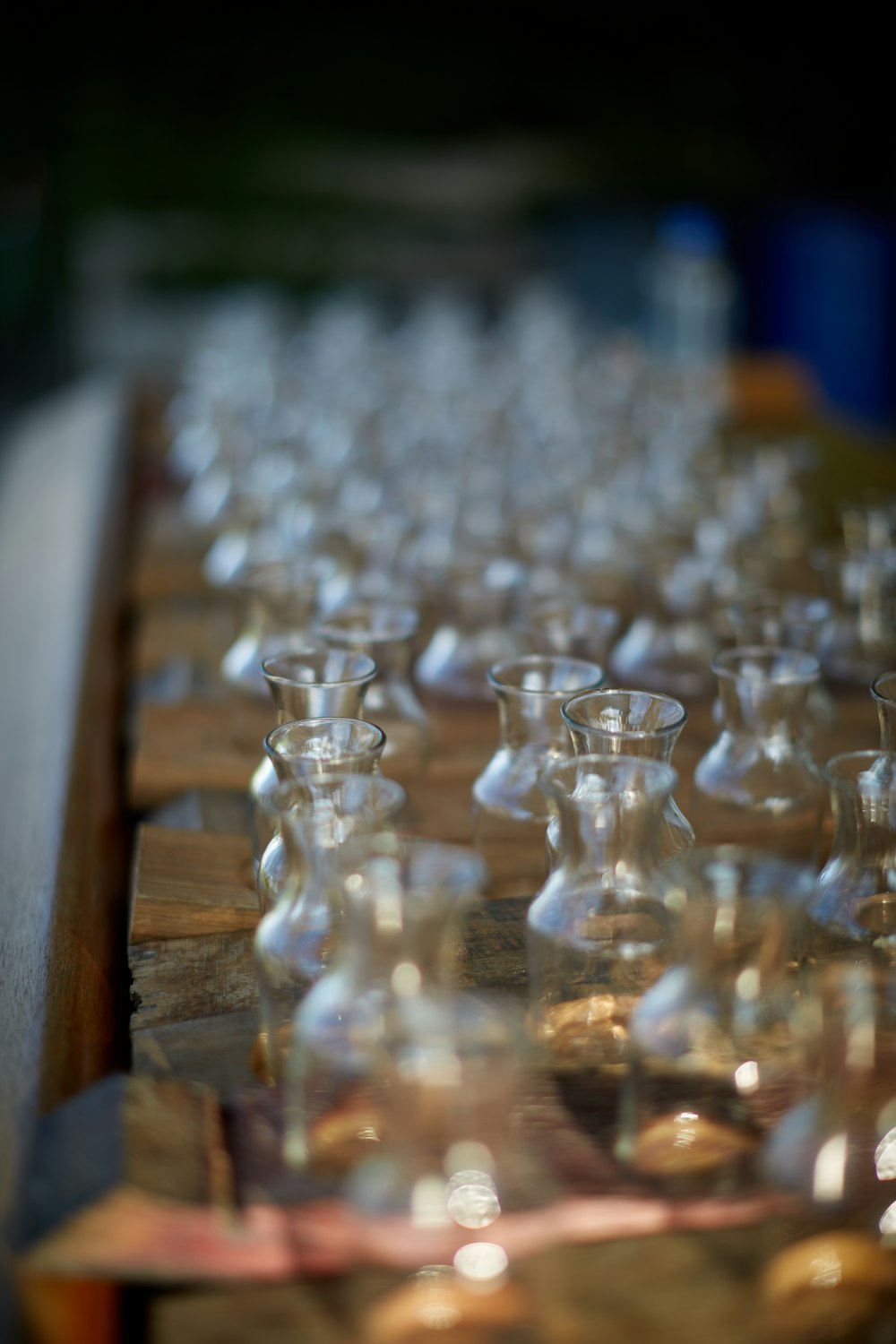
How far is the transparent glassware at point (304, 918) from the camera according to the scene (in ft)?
2.52

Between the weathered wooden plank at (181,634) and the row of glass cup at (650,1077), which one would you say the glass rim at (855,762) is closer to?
the row of glass cup at (650,1077)

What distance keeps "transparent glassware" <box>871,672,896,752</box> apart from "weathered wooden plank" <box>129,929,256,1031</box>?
1.42 feet

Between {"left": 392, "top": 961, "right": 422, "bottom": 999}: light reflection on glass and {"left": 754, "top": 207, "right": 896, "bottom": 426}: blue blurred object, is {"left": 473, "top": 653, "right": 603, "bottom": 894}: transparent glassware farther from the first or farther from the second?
{"left": 754, "top": 207, "right": 896, "bottom": 426}: blue blurred object

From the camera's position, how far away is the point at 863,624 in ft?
4.91

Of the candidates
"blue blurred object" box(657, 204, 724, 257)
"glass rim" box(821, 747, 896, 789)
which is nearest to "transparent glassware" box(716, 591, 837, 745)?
"glass rim" box(821, 747, 896, 789)

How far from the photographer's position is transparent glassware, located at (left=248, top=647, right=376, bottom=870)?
999 millimetres

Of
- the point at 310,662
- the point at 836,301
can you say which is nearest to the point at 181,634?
the point at 310,662

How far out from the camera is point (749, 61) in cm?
721

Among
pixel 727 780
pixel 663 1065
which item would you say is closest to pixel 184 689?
pixel 727 780

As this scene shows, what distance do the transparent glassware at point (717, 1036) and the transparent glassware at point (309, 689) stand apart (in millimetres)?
322

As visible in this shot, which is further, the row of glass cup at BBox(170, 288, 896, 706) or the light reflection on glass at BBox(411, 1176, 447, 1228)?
the row of glass cup at BBox(170, 288, 896, 706)

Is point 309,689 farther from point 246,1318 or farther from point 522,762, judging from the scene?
point 246,1318

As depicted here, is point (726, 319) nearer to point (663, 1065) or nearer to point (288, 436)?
point (288, 436)

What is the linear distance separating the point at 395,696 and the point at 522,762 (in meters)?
0.17
